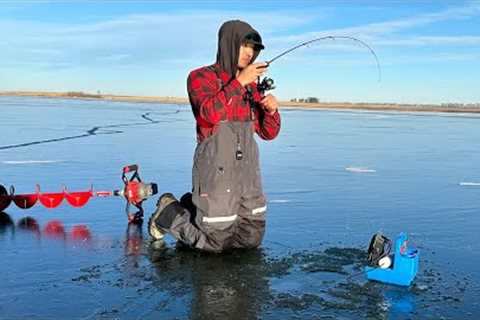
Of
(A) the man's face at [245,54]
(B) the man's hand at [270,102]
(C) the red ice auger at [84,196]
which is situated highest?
(A) the man's face at [245,54]

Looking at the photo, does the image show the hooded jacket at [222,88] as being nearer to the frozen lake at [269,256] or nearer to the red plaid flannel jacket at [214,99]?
the red plaid flannel jacket at [214,99]

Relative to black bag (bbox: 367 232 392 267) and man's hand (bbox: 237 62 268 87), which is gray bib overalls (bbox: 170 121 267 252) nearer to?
man's hand (bbox: 237 62 268 87)

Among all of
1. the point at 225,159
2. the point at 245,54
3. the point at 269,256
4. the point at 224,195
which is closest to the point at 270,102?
the point at 245,54

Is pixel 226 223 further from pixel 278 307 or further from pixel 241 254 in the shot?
pixel 278 307

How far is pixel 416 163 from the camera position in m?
11.0

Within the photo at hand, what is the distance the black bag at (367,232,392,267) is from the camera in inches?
159

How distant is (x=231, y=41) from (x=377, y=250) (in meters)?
2.12

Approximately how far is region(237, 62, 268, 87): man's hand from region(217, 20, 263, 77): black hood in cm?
25

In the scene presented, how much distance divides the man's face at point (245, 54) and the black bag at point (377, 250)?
193 centimetres

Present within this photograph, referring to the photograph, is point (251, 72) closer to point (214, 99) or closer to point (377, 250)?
point (214, 99)

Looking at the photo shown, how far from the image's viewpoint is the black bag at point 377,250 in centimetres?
404

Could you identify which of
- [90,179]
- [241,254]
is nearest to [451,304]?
[241,254]

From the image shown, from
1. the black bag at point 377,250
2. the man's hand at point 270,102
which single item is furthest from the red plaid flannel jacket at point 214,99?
the black bag at point 377,250

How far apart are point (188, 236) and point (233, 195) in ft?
1.69
